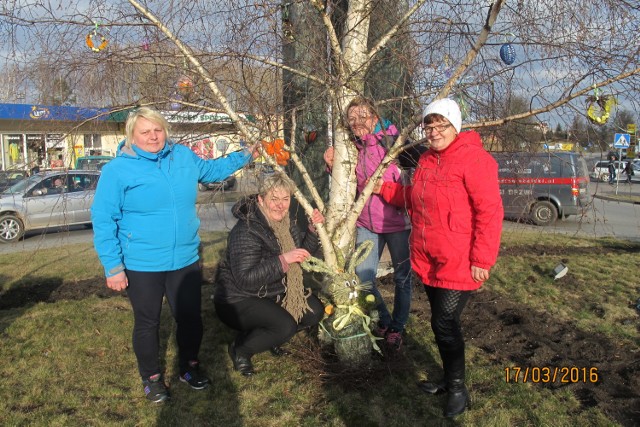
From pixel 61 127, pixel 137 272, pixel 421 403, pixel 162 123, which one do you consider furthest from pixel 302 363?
pixel 61 127

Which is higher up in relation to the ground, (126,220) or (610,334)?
(126,220)

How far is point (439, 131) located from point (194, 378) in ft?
7.47

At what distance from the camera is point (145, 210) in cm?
299

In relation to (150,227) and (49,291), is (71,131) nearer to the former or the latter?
(150,227)

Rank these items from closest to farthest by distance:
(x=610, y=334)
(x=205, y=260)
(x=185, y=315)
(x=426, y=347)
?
(x=185, y=315)
(x=426, y=347)
(x=610, y=334)
(x=205, y=260)

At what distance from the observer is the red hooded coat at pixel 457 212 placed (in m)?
2.68

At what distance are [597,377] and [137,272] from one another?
3108mm

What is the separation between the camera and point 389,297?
5.14 meters

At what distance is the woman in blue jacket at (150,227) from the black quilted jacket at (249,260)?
0.85ft

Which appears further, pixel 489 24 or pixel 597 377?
pixel 597 377

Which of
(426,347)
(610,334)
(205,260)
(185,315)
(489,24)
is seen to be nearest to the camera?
(489,24)

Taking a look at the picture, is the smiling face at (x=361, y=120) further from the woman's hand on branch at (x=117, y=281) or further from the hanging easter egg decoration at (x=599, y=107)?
the woman's hand on branch at (x=117, y=281)

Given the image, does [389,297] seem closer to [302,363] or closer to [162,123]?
[302,363]

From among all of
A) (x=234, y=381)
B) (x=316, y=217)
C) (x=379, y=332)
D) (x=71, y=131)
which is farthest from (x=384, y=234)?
(x=71, y=131)
